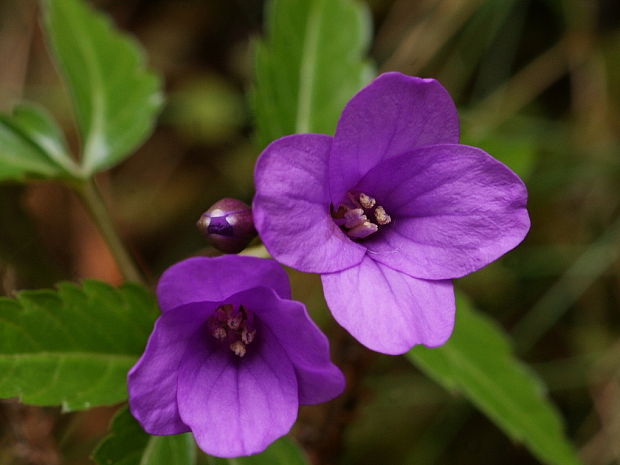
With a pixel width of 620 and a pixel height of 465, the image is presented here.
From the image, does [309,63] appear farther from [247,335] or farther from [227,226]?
[247,335]

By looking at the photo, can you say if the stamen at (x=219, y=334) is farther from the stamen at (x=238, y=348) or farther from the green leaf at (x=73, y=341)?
the green leaf at (x=73, y=341)

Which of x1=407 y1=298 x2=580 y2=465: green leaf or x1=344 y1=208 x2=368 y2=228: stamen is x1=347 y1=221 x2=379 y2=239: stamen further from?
x1=407 y1=298 x2=580 y2=465: green leaf

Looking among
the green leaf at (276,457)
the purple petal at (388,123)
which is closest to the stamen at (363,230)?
the purple petal at (388,123)

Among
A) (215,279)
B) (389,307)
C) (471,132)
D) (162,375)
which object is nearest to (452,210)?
(389,307)

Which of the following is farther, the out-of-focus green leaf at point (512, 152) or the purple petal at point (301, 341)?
the out-of-focus green leaf at point (512, 152)

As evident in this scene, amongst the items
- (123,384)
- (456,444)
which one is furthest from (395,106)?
(456,444)

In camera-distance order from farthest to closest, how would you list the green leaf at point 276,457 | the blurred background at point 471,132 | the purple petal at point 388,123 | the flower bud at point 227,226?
the blurred background at point 471,132
the green leaf at point 276,457
the flower bud at point 227,226
the purple petal at point 388,123

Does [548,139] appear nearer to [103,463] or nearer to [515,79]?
[515,79]
